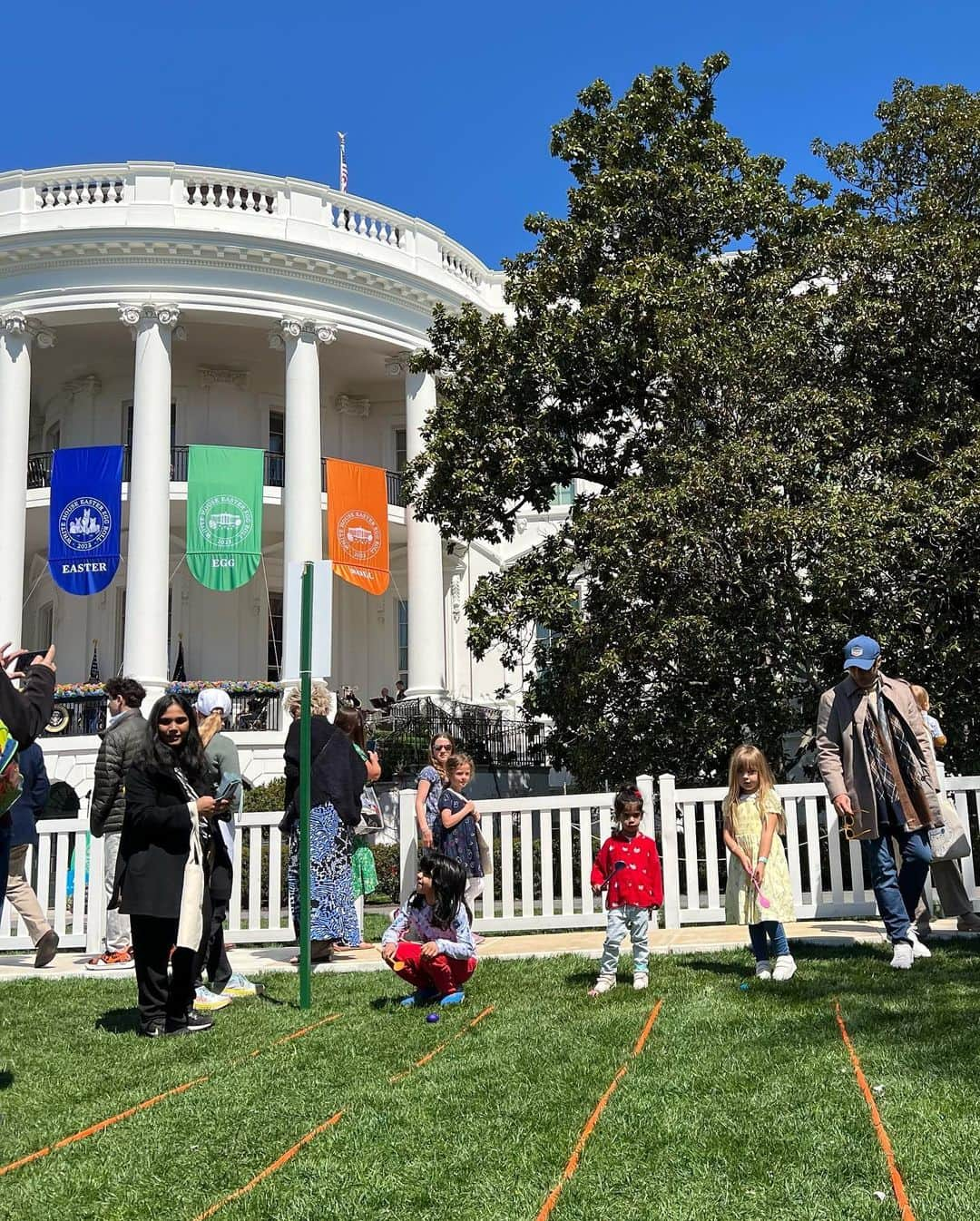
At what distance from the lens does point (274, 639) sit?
2791 centimetres

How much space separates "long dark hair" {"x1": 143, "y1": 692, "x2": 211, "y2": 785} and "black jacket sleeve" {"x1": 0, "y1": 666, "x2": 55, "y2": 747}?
93cm

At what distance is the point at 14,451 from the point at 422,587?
8656mm

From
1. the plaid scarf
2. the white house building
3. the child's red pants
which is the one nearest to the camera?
the child's red pants

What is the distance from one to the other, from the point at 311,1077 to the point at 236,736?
1877 centimetres

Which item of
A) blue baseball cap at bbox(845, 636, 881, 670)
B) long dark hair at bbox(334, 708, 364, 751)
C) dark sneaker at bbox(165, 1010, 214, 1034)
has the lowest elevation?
dark sneaker at bbox(165, 1010, 214, 1034)

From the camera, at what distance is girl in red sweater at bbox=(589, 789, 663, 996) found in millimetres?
7152

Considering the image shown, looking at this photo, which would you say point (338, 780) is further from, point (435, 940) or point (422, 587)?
point (422, 587)

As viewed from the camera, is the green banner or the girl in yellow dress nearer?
the girl in yellow dress

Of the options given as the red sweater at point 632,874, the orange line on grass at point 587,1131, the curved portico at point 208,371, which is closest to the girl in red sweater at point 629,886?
the red sweater at point 632,874

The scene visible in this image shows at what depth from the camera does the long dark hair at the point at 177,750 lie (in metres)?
6.32

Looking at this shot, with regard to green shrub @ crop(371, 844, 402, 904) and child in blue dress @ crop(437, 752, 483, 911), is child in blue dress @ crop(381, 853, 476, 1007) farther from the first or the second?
green shrub @ crop(371, 844, 402, 904)

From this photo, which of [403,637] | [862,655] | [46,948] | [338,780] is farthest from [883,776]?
[403,637]

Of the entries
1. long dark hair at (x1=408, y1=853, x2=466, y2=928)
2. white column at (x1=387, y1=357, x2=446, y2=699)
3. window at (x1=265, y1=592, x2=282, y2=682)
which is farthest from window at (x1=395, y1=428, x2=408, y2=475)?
long dark hair at (x1=408, y1=853, x2=466, y2=928)

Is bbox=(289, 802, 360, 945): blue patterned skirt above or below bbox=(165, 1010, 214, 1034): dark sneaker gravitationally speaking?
above
